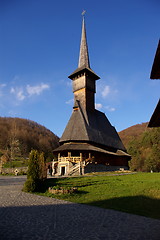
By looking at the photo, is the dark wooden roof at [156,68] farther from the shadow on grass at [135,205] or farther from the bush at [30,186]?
the bush at [30,186]

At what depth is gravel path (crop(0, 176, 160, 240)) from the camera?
5.09m

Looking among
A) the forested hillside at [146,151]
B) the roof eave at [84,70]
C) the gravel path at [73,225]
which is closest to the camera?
the gravel path at [73,225]

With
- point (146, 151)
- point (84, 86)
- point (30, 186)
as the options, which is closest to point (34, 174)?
point (30, 186)

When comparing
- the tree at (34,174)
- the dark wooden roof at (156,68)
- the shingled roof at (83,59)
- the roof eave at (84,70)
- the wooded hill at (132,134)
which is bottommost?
the tree at (34,174)

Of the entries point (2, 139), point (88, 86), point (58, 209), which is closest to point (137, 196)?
point (58, 209)

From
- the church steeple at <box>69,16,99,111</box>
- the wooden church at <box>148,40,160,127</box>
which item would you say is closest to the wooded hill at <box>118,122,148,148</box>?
the church steeple at <box>69,16,99,111</box>

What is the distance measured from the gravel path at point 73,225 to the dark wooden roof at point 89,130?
22843mm

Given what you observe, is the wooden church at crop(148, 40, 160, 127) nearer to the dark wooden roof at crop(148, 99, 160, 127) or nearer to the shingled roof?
the dark wooden roof at crop(148, 99, 160, 127)

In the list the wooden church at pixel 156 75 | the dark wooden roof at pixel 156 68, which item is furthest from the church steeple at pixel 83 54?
the dark wooden roof at pixel 156 68

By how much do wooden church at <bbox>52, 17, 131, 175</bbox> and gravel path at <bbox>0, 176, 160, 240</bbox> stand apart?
19.3 m

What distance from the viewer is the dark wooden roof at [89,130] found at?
31.5 meters

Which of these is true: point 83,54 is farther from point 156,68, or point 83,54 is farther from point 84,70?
point 156,68

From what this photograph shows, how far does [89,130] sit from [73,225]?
26514 millimetres

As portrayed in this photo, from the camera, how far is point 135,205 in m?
9.03
